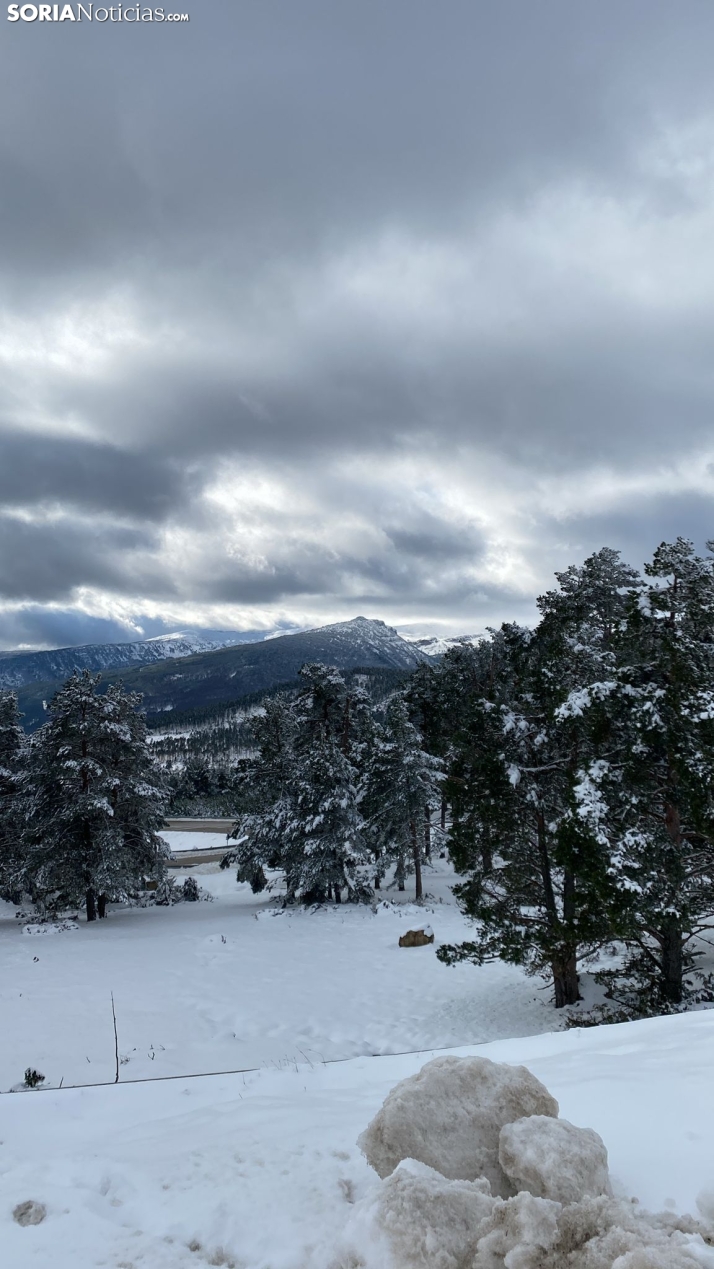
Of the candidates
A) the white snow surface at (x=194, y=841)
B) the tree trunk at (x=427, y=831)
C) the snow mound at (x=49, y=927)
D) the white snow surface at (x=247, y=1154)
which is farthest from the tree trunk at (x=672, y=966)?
the white snow surface at (x=194, y=841)

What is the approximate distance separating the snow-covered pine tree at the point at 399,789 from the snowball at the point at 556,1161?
86.7ft

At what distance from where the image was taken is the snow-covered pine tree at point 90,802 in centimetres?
2422

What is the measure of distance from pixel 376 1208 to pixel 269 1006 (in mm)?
14783

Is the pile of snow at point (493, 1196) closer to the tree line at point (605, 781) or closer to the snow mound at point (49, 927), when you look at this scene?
the tree line at point (605, 781)

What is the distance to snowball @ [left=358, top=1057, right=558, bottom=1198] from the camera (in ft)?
11.6

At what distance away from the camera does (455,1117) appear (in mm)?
3709

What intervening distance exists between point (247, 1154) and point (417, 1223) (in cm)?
187

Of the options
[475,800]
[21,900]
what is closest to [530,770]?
[475,800]

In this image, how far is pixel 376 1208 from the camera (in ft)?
9.86

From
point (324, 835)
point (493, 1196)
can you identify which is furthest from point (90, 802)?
point (493, 1196)

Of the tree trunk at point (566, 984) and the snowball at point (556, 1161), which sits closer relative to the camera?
the snowball at point (556, 1161)

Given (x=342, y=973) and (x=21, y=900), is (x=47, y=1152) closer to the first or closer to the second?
(x=342, y=973)

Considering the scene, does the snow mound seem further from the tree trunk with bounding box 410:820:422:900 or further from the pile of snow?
the pile of snow

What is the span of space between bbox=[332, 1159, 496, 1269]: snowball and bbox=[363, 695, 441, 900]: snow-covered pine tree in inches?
1052
